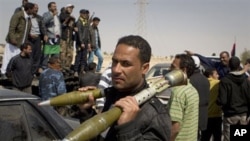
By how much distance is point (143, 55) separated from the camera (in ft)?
7.60

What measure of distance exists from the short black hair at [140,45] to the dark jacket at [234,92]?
5.10 meters

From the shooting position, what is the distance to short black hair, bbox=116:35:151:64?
231cm

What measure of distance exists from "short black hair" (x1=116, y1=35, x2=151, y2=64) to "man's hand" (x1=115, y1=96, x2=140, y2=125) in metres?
0.28

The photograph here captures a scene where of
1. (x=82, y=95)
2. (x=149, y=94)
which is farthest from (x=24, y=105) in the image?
(x=149, y=94)

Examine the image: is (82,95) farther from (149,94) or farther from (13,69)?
(13,69)

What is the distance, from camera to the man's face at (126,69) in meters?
2.23

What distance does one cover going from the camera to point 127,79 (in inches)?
88.2

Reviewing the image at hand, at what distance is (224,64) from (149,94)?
833 cm

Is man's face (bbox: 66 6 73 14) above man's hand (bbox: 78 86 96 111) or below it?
below

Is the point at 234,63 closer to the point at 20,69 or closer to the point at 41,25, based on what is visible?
the point at 20,69

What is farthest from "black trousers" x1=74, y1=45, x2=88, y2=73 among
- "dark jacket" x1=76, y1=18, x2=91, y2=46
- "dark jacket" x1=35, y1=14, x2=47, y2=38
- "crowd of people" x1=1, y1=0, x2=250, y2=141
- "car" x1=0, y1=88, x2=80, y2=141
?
"car" x1=0, y1=88, x2=80, y2=141

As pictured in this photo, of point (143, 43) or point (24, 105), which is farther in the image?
point (24, 105)

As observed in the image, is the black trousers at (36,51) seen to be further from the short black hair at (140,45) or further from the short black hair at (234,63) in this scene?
the short black hair at (140,45)

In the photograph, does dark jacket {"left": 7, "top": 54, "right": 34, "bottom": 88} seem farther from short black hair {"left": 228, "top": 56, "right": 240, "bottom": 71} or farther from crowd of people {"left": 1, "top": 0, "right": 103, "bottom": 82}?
short black hair {"left": 228, "top": 56, "right": 240, "bottom": 71}
